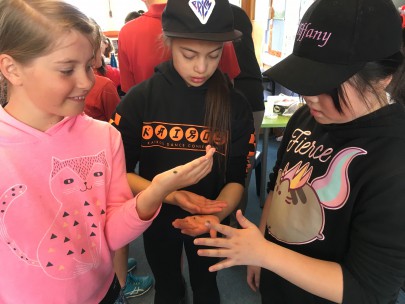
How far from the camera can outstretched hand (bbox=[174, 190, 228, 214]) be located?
0.96 m

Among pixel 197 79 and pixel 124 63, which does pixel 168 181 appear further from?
pixel 124 63

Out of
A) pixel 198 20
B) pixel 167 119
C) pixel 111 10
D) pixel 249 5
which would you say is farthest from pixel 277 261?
pixel 111 10

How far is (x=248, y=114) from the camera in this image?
3.70 feet

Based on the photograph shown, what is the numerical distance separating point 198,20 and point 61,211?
65 centimetres

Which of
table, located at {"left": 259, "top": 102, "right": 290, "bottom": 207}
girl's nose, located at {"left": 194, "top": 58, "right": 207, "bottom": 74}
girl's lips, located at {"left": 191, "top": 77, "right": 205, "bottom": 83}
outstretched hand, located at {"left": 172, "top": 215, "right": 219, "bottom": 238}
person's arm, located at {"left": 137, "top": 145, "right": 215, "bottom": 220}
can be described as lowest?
table, located at {"left": 259, "top": 102, "right": 290, "bottom": 207}

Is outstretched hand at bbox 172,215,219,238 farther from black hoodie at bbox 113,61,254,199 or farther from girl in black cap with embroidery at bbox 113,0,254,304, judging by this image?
black hoodie at bbox 113,61,254,199

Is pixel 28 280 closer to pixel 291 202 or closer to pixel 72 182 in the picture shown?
pixel 72 182

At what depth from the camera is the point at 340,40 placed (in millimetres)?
638

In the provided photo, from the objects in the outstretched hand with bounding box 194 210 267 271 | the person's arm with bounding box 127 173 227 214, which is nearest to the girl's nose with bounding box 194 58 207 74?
the person's arm with bounding box 127 173 227 214

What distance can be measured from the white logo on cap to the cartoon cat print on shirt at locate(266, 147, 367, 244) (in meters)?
0.51

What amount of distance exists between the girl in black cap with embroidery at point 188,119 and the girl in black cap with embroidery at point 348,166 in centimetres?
28

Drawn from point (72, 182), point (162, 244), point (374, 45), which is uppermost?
point (374, 45)

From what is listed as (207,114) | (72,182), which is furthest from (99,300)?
(207,114)

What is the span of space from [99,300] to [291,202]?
59 centimetres
